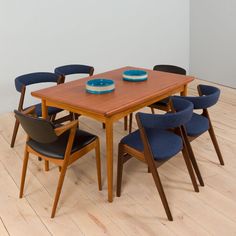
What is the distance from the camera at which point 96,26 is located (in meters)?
4.34

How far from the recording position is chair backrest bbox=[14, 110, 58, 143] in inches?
71.2

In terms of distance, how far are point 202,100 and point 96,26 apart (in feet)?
8.49

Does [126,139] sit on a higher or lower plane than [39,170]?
higher

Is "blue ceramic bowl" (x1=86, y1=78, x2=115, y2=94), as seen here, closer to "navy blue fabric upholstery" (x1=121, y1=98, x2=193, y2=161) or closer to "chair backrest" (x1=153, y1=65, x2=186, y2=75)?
"navy blue fabric upholstery" (x1=121, y1=98, x2=193, y2=161)

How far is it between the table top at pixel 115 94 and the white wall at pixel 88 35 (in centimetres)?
156

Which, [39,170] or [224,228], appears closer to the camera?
[224,228]

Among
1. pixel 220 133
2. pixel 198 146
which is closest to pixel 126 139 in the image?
pixel 198 146

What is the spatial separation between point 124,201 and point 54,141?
2.12ft

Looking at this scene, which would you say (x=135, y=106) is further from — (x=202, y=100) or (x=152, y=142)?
(x=202, y=100)

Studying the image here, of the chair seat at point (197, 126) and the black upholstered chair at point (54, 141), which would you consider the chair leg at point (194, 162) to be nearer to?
the chair seat at point (197, 126)

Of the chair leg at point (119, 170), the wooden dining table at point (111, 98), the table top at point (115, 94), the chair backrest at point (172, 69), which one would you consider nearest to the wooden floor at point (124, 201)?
the chair leg at point (119, 170)

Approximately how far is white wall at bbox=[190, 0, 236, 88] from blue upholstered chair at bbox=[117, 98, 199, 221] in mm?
A: 2861

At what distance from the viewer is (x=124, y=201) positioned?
85.7 inches

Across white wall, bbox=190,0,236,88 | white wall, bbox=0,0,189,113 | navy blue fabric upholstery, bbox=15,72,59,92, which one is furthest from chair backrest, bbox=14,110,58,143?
white wall, bbox=190,0,236,88
